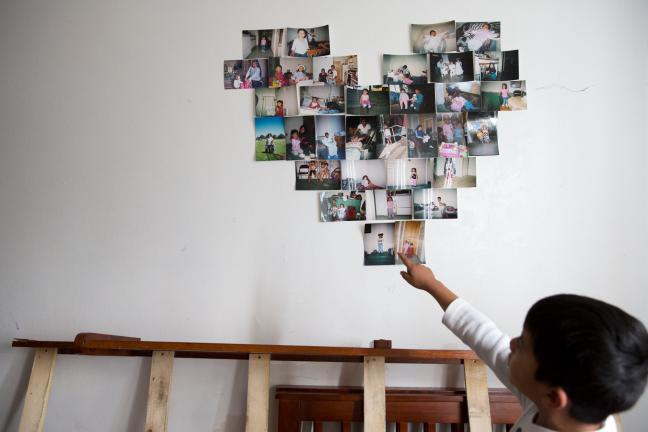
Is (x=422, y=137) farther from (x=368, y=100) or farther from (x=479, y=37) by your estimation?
(x=479, y=37)

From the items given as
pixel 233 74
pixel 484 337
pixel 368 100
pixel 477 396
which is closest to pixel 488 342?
pixel 484 337

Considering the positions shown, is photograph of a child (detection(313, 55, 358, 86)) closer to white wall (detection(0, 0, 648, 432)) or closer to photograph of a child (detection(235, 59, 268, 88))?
white wall (detection(0, 0, 648, 432))

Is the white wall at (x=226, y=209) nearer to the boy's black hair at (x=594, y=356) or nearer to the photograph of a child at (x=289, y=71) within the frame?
the photograph of a child at (x=289, y=71)

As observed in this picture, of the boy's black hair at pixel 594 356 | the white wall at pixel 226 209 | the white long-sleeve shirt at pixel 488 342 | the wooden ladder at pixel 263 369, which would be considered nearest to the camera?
the boy's black hair at pixel 594 356

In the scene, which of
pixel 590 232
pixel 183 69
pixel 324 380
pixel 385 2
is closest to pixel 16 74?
pixel 183 69

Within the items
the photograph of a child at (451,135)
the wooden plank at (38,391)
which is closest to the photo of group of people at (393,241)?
the photograph of a child at (451,135)

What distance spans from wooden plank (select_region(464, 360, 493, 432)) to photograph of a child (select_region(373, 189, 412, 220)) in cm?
40

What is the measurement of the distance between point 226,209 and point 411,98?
0.59 metres

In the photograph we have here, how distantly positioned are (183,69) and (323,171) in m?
0.49

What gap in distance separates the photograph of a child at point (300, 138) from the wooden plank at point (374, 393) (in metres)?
0.56

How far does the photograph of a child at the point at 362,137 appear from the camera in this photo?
1.28 meters

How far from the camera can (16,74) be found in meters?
1.39

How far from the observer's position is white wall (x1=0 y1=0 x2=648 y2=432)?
1.25m

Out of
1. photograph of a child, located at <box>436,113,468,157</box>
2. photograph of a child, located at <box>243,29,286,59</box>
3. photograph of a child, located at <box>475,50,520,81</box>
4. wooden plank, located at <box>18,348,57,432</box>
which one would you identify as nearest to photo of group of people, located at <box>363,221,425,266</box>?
photograph of a child, located at <box>436,113,468,157</box>
